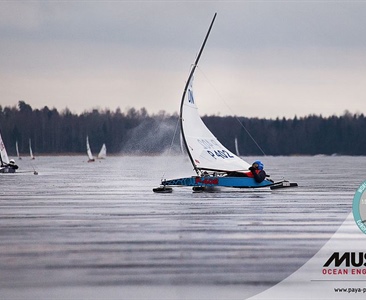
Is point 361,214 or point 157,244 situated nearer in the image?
point 157,244

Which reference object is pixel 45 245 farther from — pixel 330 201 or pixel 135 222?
pixel 330 201

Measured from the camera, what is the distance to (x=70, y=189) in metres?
48.8

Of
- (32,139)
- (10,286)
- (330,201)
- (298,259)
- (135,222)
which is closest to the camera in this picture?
(10,286)

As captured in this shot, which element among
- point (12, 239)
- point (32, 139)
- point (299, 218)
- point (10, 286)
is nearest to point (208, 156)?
point (299, 218)

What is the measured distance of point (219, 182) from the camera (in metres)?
45.1

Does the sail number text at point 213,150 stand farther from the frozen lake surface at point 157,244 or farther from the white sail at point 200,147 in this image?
the frozen lake surface at point 157,244

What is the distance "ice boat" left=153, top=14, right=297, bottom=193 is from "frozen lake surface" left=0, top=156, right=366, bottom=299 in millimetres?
5220

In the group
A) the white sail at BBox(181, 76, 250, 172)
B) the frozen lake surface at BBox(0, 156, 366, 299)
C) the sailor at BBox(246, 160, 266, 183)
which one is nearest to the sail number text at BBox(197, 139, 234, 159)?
the white sail at BBox(181, 76, 250, 172)

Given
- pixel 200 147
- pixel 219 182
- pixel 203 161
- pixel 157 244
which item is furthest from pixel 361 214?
pixel 200 147

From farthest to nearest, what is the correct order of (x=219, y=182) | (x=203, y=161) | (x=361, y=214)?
(x=203, y=161)
(x=219, y=182)
(x=361, y=214)

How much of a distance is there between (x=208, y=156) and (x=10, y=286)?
29541mm

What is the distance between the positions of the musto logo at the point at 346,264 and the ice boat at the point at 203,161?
2323 cm

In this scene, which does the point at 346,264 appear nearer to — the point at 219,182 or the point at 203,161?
the point at 219,182

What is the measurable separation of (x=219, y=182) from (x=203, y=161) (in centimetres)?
216
